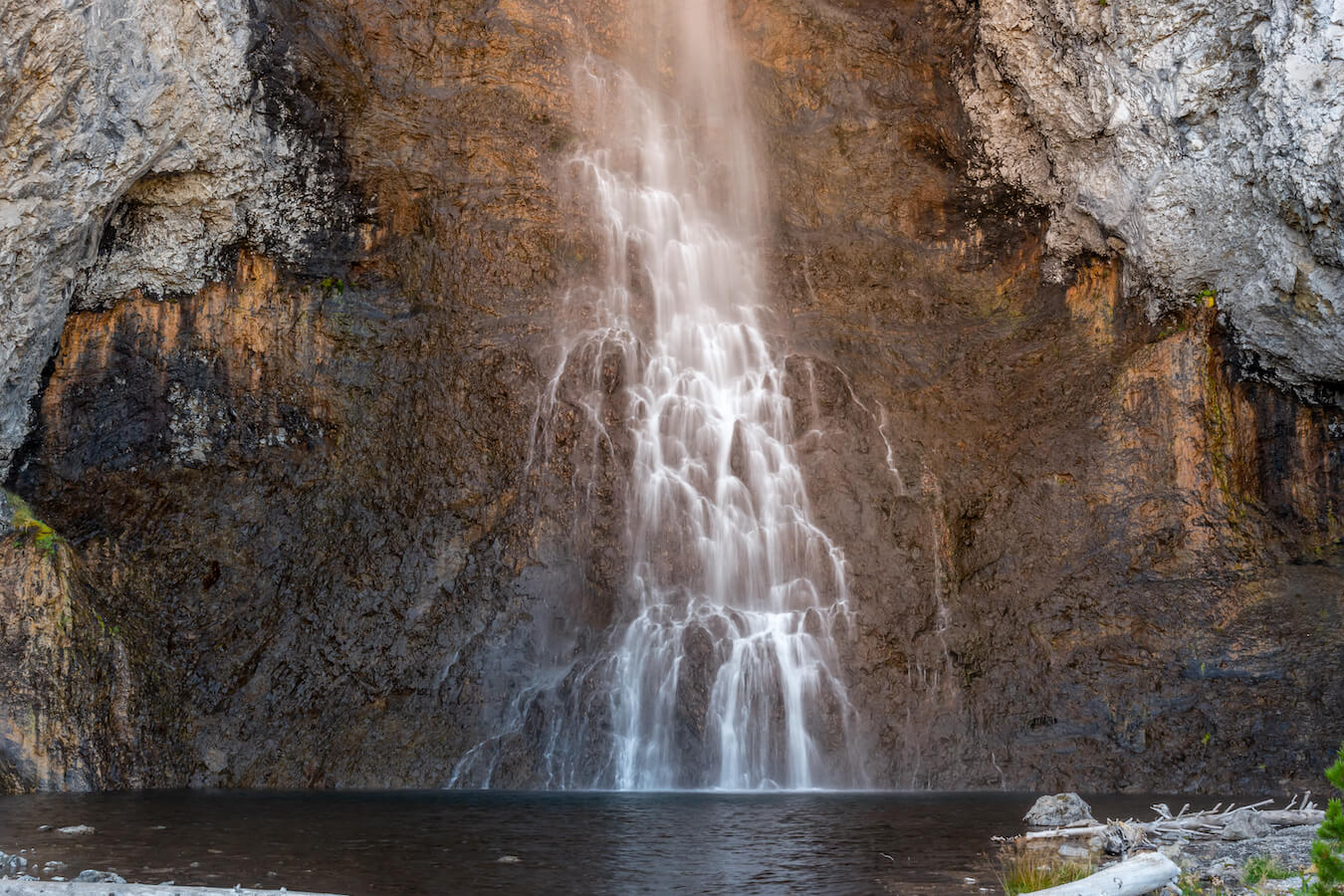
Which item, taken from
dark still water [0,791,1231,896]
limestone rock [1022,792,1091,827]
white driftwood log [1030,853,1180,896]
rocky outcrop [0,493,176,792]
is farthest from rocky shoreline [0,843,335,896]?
rocky outcrop [0,493,176,792]

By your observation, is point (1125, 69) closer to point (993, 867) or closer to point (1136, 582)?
point (1136, 582)

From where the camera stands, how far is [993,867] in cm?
812

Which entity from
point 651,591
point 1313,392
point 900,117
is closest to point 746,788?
point 651,591

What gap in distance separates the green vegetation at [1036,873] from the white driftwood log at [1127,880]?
1.74 feet

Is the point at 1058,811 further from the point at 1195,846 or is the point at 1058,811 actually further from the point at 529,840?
the point at 529,840

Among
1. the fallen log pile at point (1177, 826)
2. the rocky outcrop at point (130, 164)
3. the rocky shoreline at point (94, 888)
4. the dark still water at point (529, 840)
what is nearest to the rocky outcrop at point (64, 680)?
the dark still water at point (529, 840)

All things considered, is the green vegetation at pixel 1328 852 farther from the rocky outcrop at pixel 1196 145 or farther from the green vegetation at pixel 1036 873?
the rocky outcrop at pixel 1196 145

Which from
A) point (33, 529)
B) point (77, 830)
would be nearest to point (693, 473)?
point (33, 529)

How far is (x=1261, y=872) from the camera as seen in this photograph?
21.4 feet

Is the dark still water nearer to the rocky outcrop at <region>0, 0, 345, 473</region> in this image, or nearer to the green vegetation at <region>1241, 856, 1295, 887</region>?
the green vegetation at <region>1241, 856, 1295, 887</region>

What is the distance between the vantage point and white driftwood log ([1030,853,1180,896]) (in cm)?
571

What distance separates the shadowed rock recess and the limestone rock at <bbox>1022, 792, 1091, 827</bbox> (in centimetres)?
644

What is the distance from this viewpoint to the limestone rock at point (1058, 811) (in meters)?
8.80

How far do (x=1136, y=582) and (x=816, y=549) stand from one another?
4.97 meters
